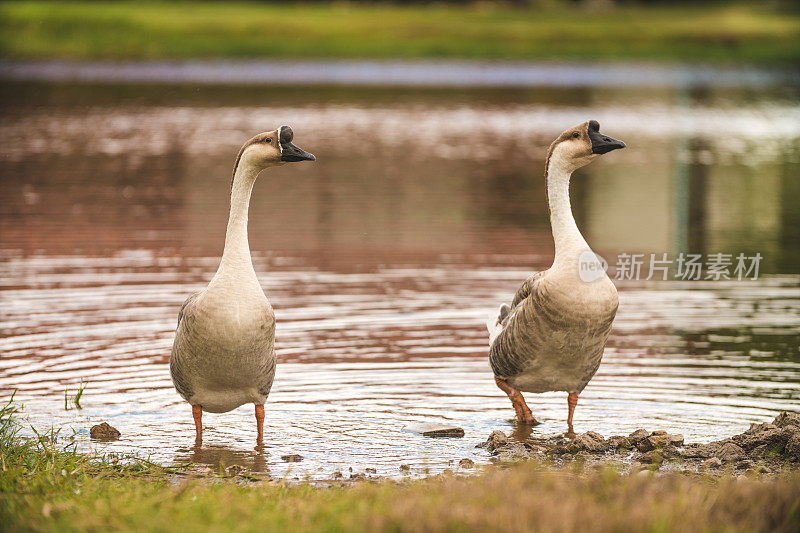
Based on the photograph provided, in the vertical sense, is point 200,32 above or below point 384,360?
above

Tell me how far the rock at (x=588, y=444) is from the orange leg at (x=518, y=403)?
0.84m

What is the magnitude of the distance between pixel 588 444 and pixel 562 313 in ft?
2.92

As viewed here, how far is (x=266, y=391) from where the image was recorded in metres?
7.77

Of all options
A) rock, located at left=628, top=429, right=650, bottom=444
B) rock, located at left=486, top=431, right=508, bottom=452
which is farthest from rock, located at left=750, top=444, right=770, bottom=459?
rock, located at left=486, top=431, right=508, bottom=452

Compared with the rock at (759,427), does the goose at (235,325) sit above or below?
above

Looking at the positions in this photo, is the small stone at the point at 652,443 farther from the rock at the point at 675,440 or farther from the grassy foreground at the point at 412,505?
the grassy foreground at the point at 412,505

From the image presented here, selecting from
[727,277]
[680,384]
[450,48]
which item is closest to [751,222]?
[727,277]

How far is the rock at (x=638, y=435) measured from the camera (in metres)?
7.71

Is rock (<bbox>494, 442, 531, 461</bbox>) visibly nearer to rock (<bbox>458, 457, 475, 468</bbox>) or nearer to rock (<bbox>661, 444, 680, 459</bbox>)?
rock (<bbox>458, 457, 475, 468</bbox>)

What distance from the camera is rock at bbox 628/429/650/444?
7.71m

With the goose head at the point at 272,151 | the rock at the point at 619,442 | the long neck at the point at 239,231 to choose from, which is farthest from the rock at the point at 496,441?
the goose head at the point at 272,151

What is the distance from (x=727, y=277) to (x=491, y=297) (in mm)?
3134

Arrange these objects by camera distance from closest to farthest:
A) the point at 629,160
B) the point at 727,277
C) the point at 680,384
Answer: the point at 680,384 < the point at 727,277 < the point at 629,160

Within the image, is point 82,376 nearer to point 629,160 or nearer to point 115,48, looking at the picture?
point 629,160
